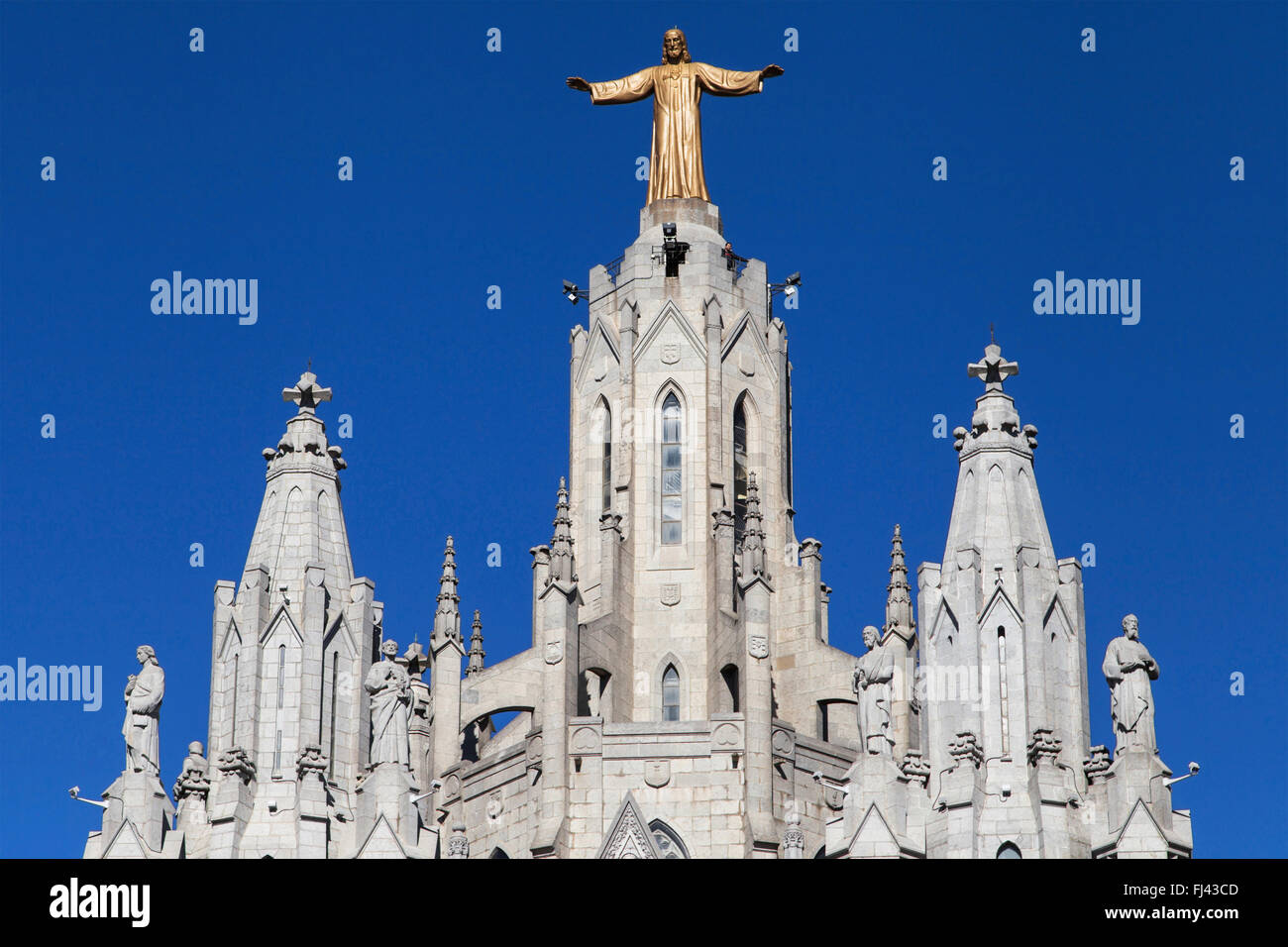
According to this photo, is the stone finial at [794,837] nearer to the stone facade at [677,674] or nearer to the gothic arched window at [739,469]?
the stone facade at [677,674]

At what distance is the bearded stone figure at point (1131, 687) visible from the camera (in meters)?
50.7

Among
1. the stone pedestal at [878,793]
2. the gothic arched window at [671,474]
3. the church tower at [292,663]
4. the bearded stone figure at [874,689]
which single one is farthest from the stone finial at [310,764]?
the gothic arched window at [671,474]

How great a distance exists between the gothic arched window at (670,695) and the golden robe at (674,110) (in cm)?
1323

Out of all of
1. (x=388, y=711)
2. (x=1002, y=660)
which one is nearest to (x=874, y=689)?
(x=1002, y=660)

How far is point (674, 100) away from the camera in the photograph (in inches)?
3147

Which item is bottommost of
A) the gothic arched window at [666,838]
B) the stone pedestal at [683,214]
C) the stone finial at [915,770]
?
the stone finial at [915,770]

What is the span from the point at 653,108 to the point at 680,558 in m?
12.7

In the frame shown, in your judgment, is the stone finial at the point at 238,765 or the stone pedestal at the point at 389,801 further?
the stone pedestal at the point at 389,801

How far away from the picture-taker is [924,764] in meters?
51.8

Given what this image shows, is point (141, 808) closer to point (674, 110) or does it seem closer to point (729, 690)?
point (729, 690)

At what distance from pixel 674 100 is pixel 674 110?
0.84 ft

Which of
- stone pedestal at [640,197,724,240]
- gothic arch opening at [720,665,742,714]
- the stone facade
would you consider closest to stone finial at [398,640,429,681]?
the stone facade
